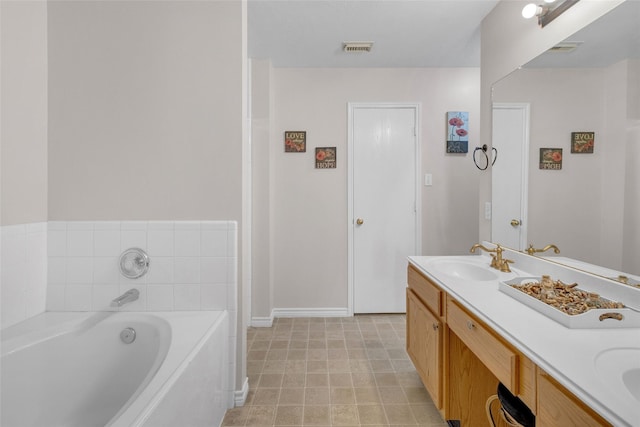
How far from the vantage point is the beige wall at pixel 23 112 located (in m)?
1.42

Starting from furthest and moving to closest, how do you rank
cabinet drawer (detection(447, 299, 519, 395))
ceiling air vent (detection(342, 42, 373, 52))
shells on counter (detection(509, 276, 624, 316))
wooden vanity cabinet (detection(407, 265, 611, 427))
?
1. ceiling air vent (detection(342, 42, 373, 52))
2. shells on counter (detection(509, 276, 624, 316))
3. cabinet drawer (detection(447, 299, 519, 395))
4. wooden vanity cabinet (detection(407, 265, 611, 427))

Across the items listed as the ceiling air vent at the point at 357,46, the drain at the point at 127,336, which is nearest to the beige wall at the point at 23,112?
the drain at the point at 127,336

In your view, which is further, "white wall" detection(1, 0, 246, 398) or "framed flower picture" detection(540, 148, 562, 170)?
"white wall" detection(1, 0, 246, 398)

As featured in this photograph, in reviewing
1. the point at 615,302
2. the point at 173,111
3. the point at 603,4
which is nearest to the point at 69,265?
the point at 173,111

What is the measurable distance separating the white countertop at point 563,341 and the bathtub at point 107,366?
1124 millimetres

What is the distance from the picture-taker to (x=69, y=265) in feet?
5.49

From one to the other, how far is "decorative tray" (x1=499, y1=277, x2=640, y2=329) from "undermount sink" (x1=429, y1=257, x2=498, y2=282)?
33cm

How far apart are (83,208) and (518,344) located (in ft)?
6.99

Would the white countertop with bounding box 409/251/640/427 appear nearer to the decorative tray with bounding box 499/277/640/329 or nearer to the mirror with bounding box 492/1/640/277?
the decorative tray with bounding box 499/277/640/329

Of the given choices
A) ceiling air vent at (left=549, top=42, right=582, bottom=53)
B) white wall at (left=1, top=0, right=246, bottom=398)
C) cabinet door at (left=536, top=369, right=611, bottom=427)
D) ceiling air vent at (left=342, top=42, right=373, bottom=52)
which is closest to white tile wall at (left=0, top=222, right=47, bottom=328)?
white wall at (left=1, top=0, right=246, bottom=398)

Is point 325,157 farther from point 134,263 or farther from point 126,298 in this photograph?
point 126,298

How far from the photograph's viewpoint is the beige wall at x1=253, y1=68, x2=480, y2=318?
2.93 metres

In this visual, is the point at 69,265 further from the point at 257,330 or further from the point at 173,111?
the point at 257,330

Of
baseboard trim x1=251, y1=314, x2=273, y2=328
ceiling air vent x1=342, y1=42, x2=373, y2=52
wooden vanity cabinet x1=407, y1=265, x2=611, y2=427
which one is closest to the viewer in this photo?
wooden vanity cabinet x1=407, y1=265, x2=611, y2=427
